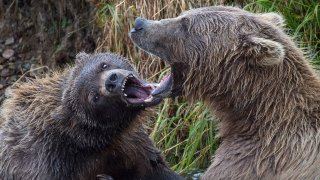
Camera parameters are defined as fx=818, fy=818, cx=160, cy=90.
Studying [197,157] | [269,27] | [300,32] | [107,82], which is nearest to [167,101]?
[197,157]

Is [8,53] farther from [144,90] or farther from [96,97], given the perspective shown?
[144,90]

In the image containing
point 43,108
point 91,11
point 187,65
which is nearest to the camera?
point 187,65

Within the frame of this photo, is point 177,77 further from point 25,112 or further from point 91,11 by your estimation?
point 91,11

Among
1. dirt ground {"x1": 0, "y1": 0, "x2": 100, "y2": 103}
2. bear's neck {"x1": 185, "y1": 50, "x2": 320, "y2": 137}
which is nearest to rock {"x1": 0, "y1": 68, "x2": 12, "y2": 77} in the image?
dirt ground {"x1": 0, "y1": 0, "x2": 100, "y2": 103}

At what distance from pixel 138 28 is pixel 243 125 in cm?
107

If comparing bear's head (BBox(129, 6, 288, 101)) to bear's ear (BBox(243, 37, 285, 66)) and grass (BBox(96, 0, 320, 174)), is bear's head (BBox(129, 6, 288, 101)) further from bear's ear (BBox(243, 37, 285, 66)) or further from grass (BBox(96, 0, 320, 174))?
grass (BBox(96, 0, 320, 174))

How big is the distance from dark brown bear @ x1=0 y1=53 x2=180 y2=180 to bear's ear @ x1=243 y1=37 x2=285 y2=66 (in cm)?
89

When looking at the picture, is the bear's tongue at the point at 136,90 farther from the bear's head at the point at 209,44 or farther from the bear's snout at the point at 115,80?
the bear's head at the point at 209,44

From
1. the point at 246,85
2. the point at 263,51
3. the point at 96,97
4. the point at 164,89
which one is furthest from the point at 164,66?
the point at 263,51

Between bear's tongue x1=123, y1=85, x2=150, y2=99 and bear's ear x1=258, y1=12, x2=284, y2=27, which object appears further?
bear's tongue x1=123, y1=85, x2=150, y2=99

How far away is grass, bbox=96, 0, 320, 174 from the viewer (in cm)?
796

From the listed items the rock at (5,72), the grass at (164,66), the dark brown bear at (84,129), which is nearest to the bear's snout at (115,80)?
the dark brown bear at (84,129)

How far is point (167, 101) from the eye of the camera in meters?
8.35

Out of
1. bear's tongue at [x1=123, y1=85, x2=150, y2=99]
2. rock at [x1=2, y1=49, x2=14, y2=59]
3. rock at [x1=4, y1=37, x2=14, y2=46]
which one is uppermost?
bear's tongue at [x1=123, y1=85, x2=150, y2=99]
